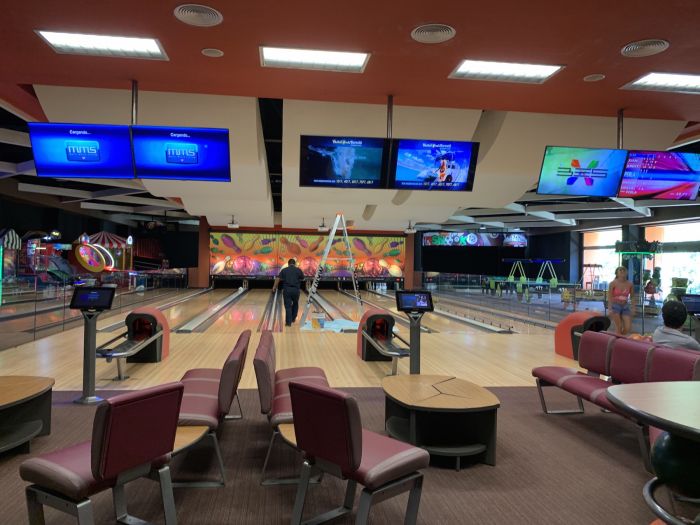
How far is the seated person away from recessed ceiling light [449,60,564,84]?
1.94 m

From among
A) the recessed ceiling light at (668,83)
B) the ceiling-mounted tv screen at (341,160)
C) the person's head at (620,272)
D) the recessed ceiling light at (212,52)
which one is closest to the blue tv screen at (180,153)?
the ceiling-mounted tv screen at (341,160)

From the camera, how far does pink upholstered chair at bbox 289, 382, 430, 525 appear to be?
201cm

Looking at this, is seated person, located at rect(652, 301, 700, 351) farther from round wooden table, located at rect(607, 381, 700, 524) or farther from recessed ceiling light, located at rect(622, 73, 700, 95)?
round wooden table, located at rect(607, 381, 700, 524)

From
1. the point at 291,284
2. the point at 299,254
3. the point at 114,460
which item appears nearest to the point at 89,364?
the point at 114,460

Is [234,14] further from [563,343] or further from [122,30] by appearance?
[563,343]

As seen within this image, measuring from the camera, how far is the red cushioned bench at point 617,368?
10.5 feet

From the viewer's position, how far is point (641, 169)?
4555 mm

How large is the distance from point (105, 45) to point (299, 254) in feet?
52.4

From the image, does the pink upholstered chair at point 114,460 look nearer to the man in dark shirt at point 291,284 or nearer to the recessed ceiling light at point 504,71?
the recessed ceiling light at point 504,71

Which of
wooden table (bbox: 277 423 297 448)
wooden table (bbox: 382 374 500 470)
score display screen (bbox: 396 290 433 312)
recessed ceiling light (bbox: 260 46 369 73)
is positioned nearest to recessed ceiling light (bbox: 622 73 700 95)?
recessed ceiling light (bbox: 260 46 369 73)

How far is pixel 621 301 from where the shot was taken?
708 cm

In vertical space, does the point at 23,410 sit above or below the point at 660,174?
below

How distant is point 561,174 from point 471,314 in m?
7.69

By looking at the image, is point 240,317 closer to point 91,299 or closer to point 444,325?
point 444,325
